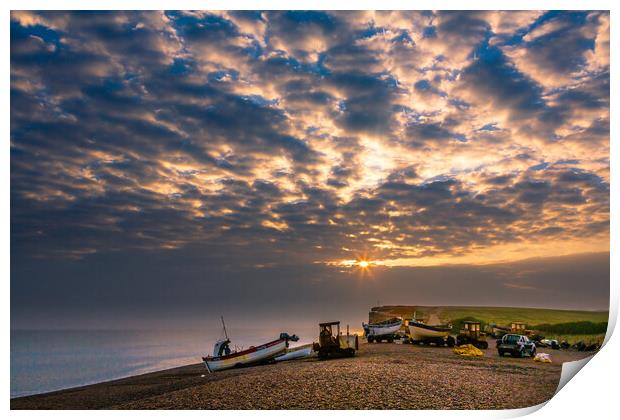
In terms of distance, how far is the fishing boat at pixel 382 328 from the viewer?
115 feet

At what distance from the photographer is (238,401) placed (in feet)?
57.4

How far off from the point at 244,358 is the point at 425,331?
410 inches

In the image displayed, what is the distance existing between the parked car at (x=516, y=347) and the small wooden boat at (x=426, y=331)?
4606 mm

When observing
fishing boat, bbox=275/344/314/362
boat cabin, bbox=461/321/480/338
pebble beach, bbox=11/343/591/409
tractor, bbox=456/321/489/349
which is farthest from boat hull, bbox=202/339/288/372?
boat cabin, bbox=461/321/480/338

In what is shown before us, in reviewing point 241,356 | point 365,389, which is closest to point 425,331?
point 241,356

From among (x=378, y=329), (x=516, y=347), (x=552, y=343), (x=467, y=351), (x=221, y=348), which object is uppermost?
(x=378, y=329)

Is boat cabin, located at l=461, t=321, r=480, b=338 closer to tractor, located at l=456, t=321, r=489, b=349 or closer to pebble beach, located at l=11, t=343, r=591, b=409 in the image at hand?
tractor, located at l=456, t=321, r=489, b=349

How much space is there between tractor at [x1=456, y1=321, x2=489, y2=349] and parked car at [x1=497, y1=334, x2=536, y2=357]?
3.47 m

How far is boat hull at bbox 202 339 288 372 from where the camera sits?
27.2 meters

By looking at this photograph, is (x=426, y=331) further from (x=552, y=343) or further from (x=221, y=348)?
(x=221, y=348)

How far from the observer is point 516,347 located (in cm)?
2584

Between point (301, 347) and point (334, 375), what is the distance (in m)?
10.8

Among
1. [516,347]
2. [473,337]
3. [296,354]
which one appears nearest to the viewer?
[516,347]
